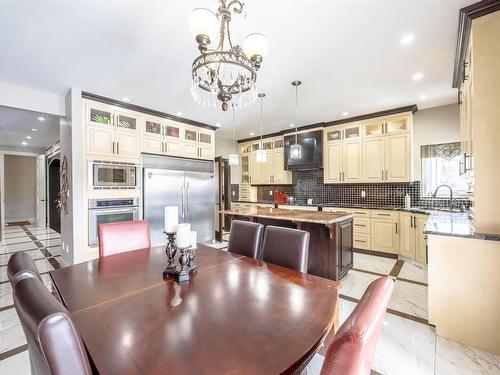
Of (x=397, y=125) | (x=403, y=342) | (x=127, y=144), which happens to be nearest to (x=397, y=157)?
(x=397, y=125)

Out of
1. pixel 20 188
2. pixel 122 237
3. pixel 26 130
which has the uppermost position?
pixel 26 130

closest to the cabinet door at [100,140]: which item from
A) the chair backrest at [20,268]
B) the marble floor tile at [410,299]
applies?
the chair backrest at [20,268]

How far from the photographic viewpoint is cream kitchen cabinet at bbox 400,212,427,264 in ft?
12.4

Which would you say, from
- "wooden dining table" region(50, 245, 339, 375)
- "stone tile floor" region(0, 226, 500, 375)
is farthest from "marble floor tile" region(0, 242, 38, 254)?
"wooden dining table" region(50, 245, 339, 375)

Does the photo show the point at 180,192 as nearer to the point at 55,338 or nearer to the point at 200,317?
the point at 200,317

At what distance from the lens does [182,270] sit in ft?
4.80

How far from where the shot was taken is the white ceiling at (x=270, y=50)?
195cm

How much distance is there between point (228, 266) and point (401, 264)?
11.6 ft

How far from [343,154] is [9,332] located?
5509 millimetres

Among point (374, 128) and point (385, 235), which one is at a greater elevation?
point (374, 128)

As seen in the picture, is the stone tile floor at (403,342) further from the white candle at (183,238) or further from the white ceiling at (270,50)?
the white ceiling at (270,50)

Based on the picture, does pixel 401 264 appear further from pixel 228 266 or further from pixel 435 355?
pixel 228 266

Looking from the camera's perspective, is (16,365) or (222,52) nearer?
(222,52)

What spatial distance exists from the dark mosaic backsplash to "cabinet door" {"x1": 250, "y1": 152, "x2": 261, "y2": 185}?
385mm
